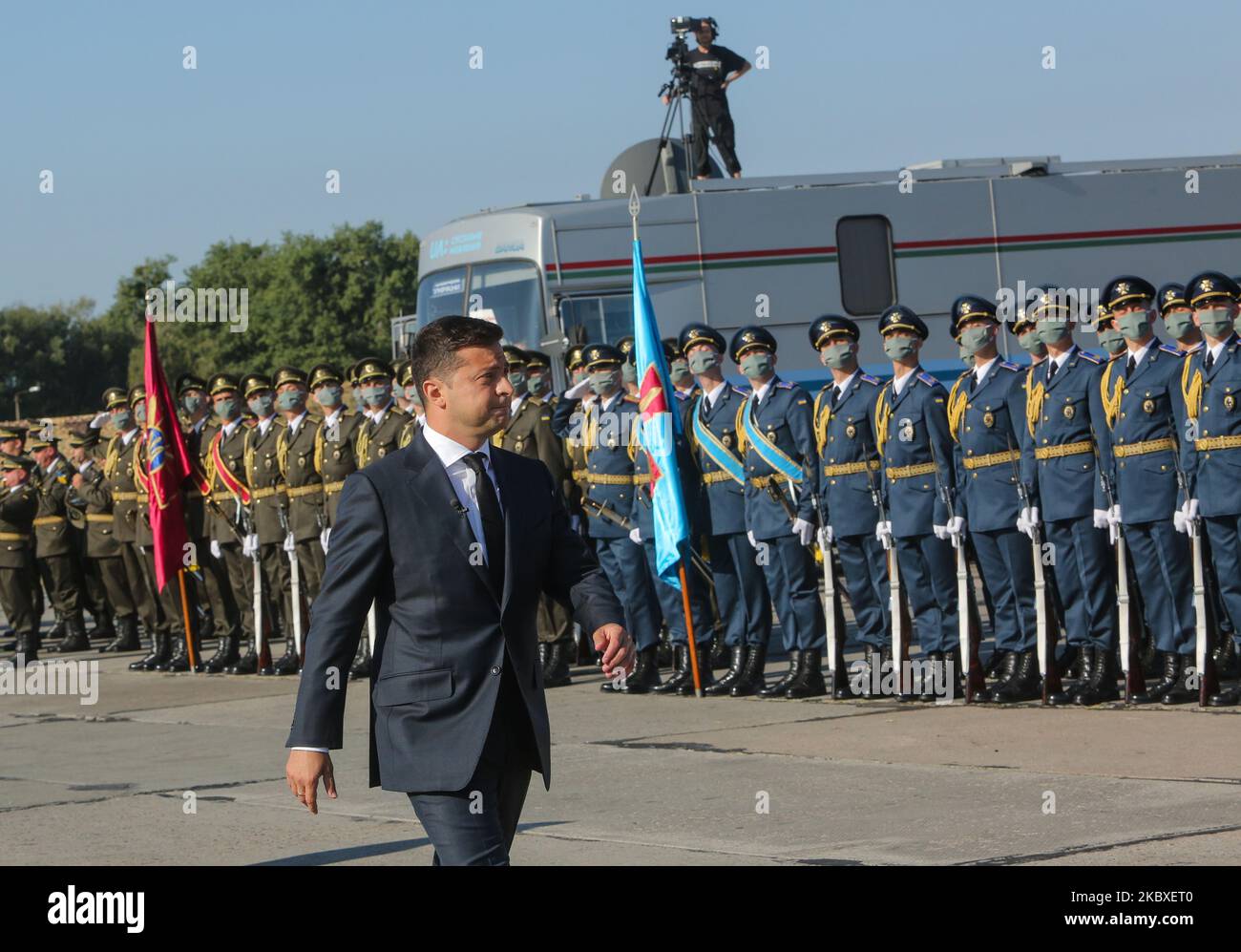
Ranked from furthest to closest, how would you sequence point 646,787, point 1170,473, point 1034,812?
point 1170,473, point 646,787, point 1034,812

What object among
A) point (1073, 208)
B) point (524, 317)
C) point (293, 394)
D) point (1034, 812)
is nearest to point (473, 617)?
point (1034, 812)

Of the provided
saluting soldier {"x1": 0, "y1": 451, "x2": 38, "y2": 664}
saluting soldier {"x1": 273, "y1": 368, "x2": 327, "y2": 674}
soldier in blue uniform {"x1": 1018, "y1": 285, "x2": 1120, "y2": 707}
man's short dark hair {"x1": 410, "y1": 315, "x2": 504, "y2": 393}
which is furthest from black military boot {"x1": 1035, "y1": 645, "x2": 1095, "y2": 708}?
saluting soldier {"x1": 0, "y1": 451, "x2": 38, "y2": 664}

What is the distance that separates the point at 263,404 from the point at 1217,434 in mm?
7765

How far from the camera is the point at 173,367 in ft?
245

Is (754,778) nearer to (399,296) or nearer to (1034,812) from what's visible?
(1034,812)

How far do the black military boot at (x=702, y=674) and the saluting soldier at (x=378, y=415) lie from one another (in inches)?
105

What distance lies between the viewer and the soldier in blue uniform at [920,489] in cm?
1080

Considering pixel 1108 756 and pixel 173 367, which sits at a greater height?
pixel 173 367

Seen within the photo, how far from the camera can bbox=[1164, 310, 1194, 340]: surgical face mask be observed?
32.8 ft

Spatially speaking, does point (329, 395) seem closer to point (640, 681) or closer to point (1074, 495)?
point (640, 681)

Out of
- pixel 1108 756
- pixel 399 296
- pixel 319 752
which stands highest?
pixel 399 296

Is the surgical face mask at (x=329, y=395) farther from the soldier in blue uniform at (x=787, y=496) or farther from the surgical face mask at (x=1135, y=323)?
the surgical face mask at (x=1135, y=323)

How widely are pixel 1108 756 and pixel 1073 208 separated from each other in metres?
12.2

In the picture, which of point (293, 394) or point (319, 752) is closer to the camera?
point (319, 752)
